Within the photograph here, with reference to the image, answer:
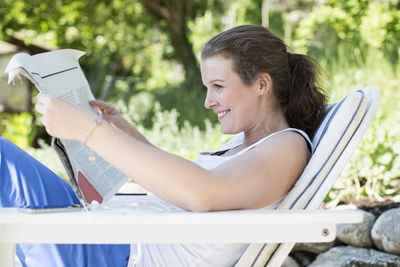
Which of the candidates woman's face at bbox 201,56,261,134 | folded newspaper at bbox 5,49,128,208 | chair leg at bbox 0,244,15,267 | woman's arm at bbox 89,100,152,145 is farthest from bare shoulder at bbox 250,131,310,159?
chair leg at bbox 0,244,15,267

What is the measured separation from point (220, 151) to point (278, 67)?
0.50 meters

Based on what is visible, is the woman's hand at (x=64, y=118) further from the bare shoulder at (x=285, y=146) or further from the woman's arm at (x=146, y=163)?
the bare shoulder at (x=285, y=146)

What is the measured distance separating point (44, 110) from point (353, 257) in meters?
2.24

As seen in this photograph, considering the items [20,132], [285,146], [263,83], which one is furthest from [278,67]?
[20,132]

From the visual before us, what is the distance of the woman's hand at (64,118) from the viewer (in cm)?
148

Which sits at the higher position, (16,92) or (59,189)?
(59,189)

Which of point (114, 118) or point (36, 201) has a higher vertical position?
point (114, 118)

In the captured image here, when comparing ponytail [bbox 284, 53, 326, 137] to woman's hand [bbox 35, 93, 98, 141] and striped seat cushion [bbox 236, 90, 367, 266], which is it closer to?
striped seat cushion [bbox 236, 90, 367, 266]

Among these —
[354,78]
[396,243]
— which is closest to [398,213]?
[396,243]

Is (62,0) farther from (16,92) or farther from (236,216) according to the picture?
(236,216)

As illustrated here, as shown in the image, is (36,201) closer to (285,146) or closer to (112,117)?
(112,117)

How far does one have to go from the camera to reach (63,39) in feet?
35.9

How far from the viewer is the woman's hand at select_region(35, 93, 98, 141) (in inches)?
58.3

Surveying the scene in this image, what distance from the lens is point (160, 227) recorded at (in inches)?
53.8
